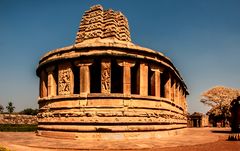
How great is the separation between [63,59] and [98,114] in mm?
3640

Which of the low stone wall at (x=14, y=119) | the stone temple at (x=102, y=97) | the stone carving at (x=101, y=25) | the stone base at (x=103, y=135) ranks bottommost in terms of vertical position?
the low stone wall at (x=14, y=119)

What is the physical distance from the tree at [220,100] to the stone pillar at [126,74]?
32.8m

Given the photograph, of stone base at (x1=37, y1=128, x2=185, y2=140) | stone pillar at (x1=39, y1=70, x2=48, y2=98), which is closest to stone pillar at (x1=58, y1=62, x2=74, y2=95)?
stone base at (x1=37, y1=128, x2=185, y2=140)

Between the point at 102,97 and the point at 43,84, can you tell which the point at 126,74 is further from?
the point at 43,84

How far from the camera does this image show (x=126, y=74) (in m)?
12.9

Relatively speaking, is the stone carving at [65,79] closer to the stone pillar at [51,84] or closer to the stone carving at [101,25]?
the stone pillar at [51,84]

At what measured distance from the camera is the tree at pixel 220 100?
41.6 metres

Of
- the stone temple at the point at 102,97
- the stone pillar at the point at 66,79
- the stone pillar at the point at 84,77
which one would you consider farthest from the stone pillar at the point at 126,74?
the stone pillar at the point at 66,79

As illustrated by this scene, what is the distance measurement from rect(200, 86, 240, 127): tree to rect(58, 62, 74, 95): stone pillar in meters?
34.2

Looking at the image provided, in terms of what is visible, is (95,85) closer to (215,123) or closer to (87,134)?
(87,134)

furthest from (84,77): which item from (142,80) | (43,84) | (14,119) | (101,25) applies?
(14,119)

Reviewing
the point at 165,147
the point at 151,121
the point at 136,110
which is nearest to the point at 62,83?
the point at 136,110

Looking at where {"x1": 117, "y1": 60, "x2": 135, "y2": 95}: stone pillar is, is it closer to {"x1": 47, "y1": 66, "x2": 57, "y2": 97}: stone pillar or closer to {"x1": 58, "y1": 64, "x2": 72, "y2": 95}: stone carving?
{"x1": 58, "y1": 64, "x2": 72, "y2": 95}: stone carving

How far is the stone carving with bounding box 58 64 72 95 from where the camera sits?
43.5 feet
